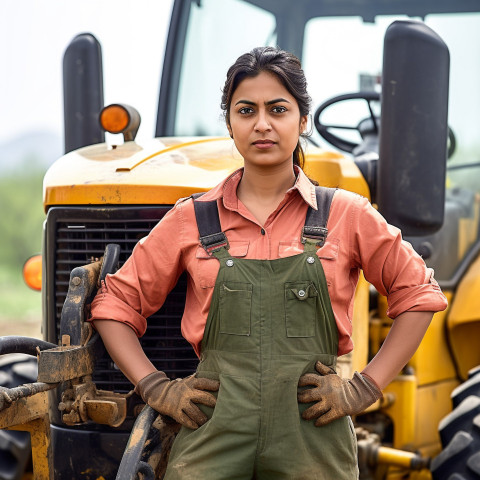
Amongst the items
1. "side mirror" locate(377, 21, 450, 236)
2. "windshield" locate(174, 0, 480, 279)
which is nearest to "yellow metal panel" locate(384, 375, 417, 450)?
"windshield" locate(174, 0, 480, 279)

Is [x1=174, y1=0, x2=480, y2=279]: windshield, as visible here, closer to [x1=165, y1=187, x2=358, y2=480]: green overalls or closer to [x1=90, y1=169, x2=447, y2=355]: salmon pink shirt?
[x1=90, y1=169, x2=447, y2=355]: salmon pink shirt

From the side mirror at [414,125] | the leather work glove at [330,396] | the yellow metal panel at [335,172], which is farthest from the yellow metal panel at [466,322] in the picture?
the leather work glove at [330,396]

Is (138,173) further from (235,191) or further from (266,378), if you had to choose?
(266,378)

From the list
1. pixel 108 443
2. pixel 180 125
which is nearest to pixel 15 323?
pixel 180 125

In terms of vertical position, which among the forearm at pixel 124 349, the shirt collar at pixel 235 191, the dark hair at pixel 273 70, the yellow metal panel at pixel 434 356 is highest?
the dark hair at pixel 273 70

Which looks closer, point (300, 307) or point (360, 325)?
point (300, 307)

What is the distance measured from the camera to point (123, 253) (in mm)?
2760

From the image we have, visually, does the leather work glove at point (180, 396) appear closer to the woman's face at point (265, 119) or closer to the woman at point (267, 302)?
the woman at point (267, 302)

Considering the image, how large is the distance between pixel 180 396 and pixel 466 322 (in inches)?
69.4

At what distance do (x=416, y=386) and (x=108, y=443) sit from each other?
133 centimetres

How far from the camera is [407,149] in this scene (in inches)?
108

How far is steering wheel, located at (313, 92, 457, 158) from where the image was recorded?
11.8 feet

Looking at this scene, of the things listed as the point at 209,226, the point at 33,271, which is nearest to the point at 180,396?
the point at 209,226

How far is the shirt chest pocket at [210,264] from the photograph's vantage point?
220 centimetres
